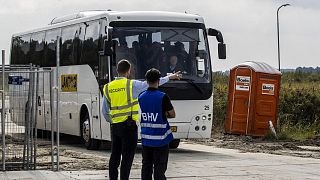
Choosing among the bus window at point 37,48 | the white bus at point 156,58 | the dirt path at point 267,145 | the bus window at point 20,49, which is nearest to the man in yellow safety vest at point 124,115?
the white bus at point 156,58

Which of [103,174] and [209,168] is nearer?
[103,174]

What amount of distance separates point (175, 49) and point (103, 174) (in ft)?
18.3

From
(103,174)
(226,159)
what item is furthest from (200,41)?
(103,174)

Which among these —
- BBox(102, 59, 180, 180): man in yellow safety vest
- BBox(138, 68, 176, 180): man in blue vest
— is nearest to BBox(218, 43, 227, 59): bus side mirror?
BBox(102, 59, 180, 180): man in yellow safety vest

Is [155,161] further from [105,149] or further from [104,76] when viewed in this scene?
[105,149]

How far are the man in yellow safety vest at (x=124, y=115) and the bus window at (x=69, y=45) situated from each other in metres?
9.92

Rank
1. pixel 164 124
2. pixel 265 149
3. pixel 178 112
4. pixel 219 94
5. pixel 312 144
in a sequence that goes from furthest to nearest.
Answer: pixel 219 94
pixel 312 144
pixel 265 149
pixel 178 112
pixel 164 124

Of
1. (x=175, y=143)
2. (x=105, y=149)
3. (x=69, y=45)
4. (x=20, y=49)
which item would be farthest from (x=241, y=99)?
(x=20, y=49)

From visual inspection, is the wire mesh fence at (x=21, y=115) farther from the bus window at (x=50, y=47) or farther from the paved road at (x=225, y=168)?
the bus window at (x=50, y=47)

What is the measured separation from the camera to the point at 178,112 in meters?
18.6

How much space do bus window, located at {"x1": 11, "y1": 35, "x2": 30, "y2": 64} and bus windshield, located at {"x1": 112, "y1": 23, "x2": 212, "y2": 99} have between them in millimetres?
8529

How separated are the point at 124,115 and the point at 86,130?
9.18m

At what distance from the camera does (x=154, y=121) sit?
34.4ft

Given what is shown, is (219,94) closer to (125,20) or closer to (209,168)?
(125,20)
